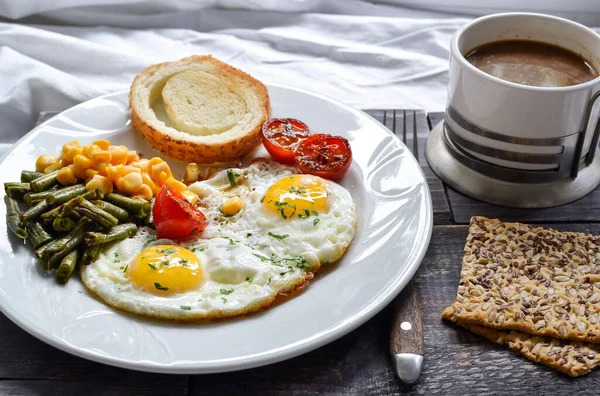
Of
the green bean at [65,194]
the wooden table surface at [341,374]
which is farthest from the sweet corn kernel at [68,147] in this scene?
the wooden table surface at [341,374]

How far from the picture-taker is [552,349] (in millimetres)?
2863

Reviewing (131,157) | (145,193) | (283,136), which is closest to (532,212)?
(283,136)

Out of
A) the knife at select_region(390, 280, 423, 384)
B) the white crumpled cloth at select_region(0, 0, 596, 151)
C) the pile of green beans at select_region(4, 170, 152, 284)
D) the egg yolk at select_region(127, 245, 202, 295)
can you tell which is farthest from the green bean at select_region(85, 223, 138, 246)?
the white crumpled cloth at select_region(0, 0, 596, 151)

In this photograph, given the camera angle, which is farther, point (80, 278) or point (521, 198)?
point (521, 198)

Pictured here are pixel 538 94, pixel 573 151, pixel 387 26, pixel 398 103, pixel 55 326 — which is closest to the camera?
pixel 55 326

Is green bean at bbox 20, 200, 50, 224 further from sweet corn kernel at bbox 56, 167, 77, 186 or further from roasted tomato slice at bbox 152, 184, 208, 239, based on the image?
roasted tomato slice at bbox 152, 184, 208, 239

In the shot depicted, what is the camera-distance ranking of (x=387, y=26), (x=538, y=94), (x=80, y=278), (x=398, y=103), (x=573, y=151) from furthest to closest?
(x=387, y=26) < (x=398, y=103) < (x=573, y=151) < (x=538, y=94) < (x=80, y=278)

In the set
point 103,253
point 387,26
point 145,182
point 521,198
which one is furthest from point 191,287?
point 387,26

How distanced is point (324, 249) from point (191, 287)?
65cm

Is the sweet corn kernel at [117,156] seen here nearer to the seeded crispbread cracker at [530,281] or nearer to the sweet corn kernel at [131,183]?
the sweet corn kernel at [131,183]

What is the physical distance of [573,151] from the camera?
366cm

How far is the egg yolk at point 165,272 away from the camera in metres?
2.93

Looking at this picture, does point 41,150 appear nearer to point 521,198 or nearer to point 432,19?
point 521,198

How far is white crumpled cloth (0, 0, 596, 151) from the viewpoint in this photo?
5012mm
